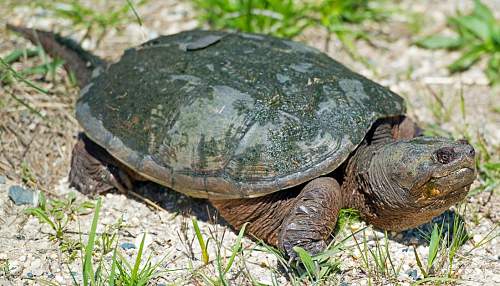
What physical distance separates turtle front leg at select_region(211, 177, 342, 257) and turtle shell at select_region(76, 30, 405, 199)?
12 centimetres

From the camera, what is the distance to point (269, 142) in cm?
372

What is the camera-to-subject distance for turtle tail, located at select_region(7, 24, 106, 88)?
490 centimetres

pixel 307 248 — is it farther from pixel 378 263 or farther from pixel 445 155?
pixel 445 155

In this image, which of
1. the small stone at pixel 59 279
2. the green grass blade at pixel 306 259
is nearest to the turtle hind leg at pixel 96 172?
the small stone at pixel 59 279

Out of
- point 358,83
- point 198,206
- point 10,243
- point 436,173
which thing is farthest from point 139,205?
point 436,173

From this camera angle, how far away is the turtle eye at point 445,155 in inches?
133

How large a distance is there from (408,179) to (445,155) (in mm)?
228

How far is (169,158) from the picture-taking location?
3.94 metres

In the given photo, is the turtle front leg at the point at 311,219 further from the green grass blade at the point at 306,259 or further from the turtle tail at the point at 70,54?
the turtle tail at the point at 70,54

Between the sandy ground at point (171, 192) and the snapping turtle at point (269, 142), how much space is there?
0.70 feet

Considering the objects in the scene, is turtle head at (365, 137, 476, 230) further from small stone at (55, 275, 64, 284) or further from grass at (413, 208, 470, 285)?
small stone at (55, 275, 64, 284)

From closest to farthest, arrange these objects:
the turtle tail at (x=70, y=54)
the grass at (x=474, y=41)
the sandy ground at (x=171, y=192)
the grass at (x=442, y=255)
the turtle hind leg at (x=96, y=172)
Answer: the grass at (x=442, y=255)
the sandy ground at (x=171, y=192)
the turtle hind leg at (x=96, y=172)
the turtle tail at (x=70, y=54)
the grass at (x=474, y=41)

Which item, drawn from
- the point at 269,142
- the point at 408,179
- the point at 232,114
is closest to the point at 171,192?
the point at 232,114

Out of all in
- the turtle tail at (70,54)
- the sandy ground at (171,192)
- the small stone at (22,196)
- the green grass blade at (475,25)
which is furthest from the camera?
the green grass blade at (475,25)
